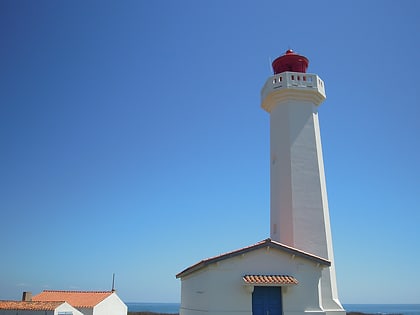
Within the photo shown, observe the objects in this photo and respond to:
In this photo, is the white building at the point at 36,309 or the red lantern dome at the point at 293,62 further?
the white building at the point at 36,309

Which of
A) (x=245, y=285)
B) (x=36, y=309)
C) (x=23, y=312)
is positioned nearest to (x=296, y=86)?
(x=245, y=285)

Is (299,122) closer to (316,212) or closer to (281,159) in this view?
(281,159)

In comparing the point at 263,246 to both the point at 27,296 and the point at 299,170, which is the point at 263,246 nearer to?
the point at 299,170

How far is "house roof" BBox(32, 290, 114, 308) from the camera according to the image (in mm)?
28169

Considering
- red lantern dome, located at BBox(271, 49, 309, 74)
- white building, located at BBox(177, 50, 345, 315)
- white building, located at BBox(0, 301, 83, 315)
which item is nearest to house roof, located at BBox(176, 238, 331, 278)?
white building, located at BBox(177, 50, 345, 315)

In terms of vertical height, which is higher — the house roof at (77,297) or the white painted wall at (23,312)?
the house roof at (77,297)

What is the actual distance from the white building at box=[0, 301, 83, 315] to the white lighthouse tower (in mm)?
14392

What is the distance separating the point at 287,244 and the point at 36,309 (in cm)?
1626

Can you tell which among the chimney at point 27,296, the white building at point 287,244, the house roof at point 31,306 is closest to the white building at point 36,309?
the house roof at point 31,306

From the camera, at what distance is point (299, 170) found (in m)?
15.6

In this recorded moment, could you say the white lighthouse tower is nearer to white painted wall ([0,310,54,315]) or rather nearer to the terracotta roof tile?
the terracotta roof tile

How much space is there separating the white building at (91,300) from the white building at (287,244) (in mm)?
14803

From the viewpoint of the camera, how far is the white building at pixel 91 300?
27.6 meters

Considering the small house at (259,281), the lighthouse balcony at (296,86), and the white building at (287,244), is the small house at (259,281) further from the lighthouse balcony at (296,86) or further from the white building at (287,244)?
the lighthouse balcony at (296,86)
